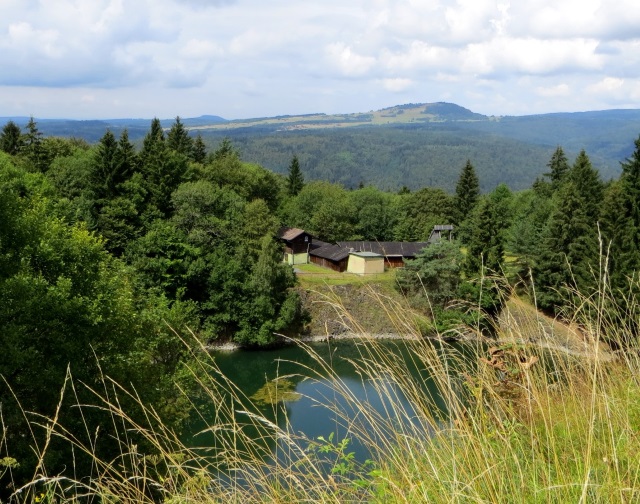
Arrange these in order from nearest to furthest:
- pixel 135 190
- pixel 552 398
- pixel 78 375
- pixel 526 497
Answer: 1. pixel 526 497
2. pixel 552 398
3. pixel 78 375
4. pixel 135 190

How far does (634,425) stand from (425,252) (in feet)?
78.5

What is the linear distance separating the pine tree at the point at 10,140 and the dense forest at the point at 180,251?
4.8 inches

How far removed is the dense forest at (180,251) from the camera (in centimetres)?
858

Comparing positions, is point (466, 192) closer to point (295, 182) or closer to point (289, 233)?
point (289, 233)

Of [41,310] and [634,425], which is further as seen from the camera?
[41,310]

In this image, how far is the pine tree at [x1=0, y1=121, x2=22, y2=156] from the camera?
3488cm

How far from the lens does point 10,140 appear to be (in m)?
35.0

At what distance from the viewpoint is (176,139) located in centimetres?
4131

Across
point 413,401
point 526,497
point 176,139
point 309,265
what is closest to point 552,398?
point 413,401

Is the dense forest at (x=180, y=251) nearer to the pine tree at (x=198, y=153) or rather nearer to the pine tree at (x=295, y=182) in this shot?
the pine tree at (x=198, y=153)

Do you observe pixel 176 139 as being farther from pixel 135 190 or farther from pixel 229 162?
pixel 135 190

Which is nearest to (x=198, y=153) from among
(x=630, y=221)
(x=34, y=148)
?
(x=34, y=148)

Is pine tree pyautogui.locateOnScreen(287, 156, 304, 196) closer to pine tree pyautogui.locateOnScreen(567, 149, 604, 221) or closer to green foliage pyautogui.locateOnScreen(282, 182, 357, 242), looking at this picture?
green foliage pyautogui.locateOnScreen(282, 182, 357, 242)

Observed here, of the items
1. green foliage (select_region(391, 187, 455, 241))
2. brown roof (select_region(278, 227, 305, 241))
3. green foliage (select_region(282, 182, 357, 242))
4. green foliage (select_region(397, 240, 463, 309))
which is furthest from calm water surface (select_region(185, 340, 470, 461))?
green foliage (select_region(391, 187, 455, 241))
